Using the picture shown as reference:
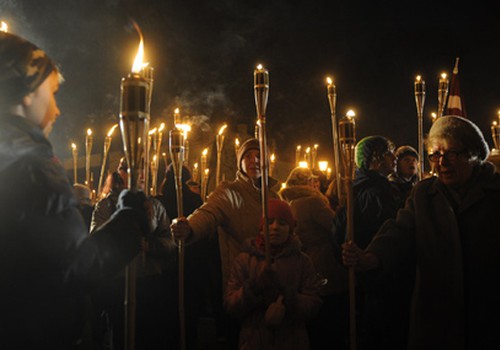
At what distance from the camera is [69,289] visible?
6.31ft

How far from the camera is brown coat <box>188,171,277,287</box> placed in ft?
14.4

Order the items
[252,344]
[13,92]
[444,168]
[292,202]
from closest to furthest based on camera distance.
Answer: [13,92] < [444,168] < [252,344] < [292,202]

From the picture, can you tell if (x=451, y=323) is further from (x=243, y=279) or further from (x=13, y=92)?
(x=13, y=92)

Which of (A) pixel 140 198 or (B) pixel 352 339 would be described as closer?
(A) pixel 140 198

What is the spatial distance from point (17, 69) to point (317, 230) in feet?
10.6

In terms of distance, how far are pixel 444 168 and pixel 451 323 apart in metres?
0.94

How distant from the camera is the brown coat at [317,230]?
439cm

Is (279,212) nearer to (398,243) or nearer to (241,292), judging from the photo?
(241,292)

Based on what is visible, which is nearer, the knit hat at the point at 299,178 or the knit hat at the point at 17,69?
the knit hat at the point at 17,69

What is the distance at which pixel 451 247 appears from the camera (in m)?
2.90

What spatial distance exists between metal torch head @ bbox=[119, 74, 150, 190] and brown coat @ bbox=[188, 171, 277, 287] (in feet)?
6.83

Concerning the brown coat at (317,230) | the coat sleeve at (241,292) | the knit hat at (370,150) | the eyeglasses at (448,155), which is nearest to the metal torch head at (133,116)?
the coat sleeve at (241,292)

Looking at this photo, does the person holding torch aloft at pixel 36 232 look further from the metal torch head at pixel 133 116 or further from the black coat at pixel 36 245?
the metal torch head at pixel 133 116

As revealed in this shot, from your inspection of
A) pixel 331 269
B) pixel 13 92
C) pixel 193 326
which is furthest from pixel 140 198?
pixel 193 326
